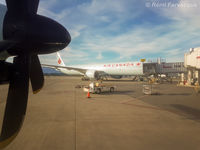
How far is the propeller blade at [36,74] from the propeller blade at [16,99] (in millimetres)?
751

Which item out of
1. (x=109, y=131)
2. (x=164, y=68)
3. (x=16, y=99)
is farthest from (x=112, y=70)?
(x=16, y=99)

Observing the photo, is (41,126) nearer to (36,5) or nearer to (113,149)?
(113,149)

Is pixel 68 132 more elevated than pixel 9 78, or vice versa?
pixel 9 78

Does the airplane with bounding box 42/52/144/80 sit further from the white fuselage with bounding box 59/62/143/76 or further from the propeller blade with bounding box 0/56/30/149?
the propeller blade with bounding box 0/56/30/149

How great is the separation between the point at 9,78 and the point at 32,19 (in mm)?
1430

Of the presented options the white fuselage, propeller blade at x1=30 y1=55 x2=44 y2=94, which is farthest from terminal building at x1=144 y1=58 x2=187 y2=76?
propeller blade at x1=30 y1=55 x2=44 y2=94

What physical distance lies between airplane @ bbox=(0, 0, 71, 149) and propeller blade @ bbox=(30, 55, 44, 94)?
69 centimetres

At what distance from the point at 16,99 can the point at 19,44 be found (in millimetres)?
1177

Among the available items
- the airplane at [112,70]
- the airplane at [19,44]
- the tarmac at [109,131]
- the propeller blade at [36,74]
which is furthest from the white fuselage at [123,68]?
the airplane at [19,44]

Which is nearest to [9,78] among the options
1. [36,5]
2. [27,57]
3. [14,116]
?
[27,57]

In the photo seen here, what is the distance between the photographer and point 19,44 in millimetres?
2758

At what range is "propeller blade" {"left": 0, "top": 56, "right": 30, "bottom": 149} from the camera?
8.77ft

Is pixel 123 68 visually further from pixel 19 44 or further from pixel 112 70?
pixel 19 44

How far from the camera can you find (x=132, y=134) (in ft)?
15.5
